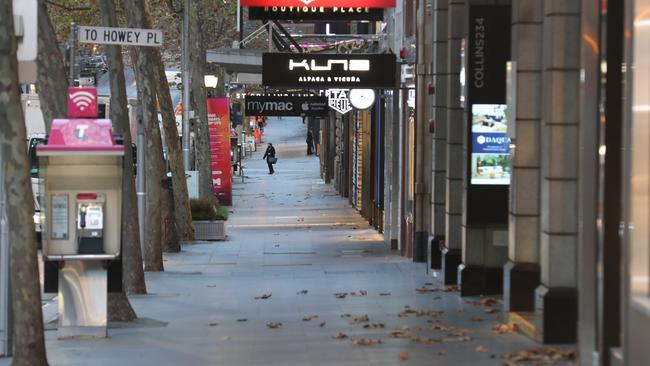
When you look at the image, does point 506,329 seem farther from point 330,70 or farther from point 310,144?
point 310,144

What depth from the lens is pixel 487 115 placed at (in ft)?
55.5

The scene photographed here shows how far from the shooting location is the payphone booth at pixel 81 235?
45.5 ft

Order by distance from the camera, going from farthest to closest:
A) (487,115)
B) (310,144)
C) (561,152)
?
(310,144) → (487,115) → (561,152)

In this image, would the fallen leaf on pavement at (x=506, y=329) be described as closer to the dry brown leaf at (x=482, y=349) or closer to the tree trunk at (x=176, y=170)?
the dry brown leaf at (x=482, y=349)

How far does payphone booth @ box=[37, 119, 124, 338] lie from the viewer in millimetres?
13875

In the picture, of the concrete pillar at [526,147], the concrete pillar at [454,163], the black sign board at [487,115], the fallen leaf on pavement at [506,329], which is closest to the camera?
the fallen leaf on pavement at [506,329]

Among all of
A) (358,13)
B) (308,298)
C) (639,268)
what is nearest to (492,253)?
(308,298)

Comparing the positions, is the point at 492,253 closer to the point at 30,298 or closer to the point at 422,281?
the point at 422,281

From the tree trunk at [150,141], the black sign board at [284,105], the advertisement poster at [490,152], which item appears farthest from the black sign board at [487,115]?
the black sign board at [284,105]

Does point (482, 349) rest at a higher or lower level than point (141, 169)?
lower

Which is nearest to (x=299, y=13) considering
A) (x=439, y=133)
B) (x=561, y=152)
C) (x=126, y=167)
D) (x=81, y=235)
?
(x=439, y=133)

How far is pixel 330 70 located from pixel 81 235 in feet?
34.8

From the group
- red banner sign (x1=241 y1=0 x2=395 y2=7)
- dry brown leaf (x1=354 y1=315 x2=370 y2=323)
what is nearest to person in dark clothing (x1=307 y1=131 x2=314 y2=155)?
red banner sign (x1=241 y1=0 x2=395 y2=7)

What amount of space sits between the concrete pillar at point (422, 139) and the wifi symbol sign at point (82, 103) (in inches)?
370
